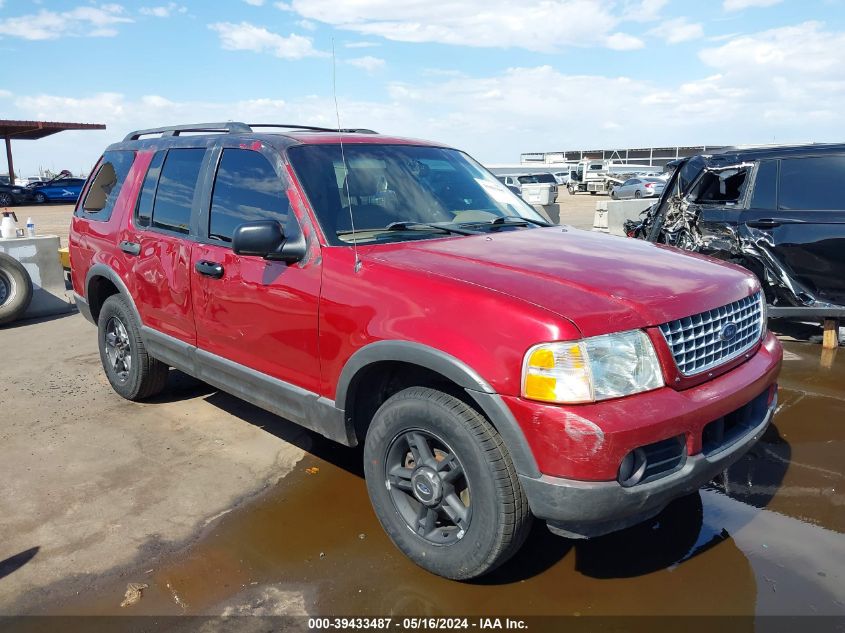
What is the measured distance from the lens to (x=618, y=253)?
3.27m

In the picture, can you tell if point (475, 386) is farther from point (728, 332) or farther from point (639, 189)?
point (639, 189)

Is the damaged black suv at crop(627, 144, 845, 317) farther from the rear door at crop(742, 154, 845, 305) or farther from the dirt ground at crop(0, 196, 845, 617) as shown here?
the dirt ground at crop(0, 196, 845, 617)

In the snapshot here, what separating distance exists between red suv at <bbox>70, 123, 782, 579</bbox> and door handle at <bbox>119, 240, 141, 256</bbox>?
111 mm

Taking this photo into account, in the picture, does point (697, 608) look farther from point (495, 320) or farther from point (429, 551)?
point (495, 320)

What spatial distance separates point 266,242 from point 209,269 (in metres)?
0.80

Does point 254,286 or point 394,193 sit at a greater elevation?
point 394,193

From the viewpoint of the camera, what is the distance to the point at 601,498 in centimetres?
243

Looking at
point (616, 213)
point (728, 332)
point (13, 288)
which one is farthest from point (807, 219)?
point (616, 213)

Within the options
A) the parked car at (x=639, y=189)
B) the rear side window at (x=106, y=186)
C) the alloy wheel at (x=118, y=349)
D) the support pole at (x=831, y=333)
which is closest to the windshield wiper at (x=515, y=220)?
the rear side window at (x=106, y=186)

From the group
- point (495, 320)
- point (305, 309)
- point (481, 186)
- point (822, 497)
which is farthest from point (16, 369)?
point (822, 497)

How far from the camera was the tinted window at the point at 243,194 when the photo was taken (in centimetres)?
360

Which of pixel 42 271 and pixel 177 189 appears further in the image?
pixel 42 271

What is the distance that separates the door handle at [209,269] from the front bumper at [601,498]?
84.1 inches

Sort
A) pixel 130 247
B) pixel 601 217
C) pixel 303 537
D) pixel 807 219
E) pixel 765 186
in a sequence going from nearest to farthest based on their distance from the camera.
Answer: pixel 303 537 < pixel 130 247 < pixel 807 219 < pixel 765 186 < pixel 601 217
